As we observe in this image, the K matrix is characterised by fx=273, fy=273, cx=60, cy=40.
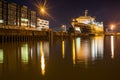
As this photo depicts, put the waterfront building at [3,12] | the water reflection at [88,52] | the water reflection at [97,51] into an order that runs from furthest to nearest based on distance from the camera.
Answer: the waterfront building at [3,12] → the water reflection at [97,51] → the water reflection at [88,52]

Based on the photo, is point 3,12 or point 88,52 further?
point 3,12

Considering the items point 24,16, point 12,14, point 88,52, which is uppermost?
point 24,16

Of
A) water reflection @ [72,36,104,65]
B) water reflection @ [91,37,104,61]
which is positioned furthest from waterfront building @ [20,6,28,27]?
water reflection @ [91,37,104,61]

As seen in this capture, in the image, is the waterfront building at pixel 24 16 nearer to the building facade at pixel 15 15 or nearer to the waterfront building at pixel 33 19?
the building facade at pixel 15 15

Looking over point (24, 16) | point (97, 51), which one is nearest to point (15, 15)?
point (24, 16)

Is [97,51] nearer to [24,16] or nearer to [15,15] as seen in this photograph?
[15,15]

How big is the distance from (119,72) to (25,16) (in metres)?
89.4

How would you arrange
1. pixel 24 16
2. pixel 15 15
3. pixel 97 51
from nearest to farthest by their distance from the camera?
1. pixel 97 51
2. pixel 15 15
3. pixel 24 16

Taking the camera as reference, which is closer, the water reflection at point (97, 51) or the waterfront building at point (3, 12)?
the water reflection at point (97, 51)

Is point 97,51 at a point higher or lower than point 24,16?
lower

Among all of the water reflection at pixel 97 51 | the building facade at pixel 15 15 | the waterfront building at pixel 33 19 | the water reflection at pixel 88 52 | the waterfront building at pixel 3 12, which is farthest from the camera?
the waterfront building at pixel 33 19

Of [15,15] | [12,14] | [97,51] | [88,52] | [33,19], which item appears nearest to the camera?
[88,52]

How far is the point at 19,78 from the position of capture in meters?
15.0

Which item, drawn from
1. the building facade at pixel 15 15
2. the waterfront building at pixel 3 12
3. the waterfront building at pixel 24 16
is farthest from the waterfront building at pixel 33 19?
the waterfront building at pixel 3 12
